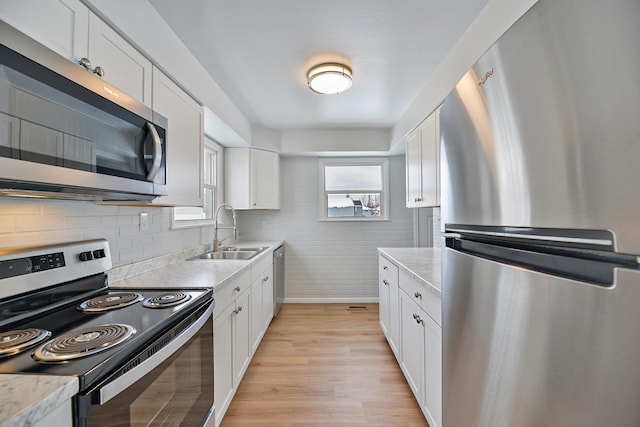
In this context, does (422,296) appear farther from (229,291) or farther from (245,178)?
(245,178)

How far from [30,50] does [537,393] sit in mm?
1525

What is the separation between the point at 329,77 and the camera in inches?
91.7

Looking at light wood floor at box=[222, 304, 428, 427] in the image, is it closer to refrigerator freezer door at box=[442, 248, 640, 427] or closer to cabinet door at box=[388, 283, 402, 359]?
cabinet door at box=[388, 283, 402, 359]

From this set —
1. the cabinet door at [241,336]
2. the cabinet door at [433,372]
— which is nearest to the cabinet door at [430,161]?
the cabinet door at [433,372]

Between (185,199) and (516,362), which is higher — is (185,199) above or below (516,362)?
above

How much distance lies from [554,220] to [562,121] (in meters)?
0.18

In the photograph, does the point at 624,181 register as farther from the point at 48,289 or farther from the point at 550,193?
the point at 48,289

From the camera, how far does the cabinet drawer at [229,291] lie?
1.64 metres

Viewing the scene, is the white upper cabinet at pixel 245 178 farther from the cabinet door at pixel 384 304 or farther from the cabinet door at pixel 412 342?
the cabinet door at pixel 412 342

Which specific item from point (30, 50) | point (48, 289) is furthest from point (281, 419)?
point (30, 50)

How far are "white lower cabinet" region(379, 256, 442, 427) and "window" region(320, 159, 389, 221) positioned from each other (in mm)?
1885

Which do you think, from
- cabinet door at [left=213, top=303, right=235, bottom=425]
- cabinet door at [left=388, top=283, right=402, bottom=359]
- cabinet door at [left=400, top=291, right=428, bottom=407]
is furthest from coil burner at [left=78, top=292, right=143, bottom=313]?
cabinet door at [left=388, top=283, right=402, bottom=359]

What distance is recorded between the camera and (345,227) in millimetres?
4492

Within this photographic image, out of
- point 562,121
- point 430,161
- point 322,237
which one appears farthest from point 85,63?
point 322,237
